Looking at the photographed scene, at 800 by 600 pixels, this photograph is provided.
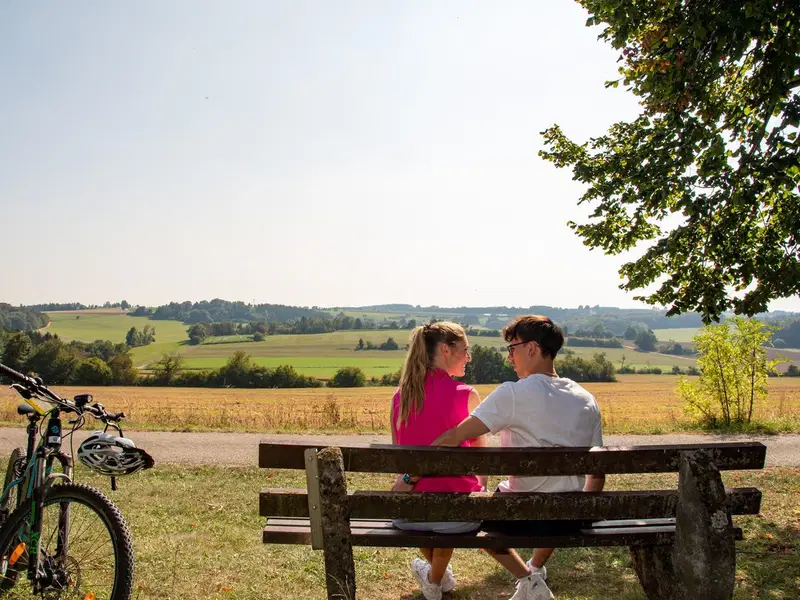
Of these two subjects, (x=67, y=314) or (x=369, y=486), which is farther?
(x=67, y=314)

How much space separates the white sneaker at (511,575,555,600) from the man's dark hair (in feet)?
4.72

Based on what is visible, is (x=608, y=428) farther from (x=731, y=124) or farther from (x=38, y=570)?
(x=38, y=570)

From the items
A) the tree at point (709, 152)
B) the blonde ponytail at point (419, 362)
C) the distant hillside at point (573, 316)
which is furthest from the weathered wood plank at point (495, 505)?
the distant hillside at point (573, 316)

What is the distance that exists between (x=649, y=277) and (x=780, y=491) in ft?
11.4

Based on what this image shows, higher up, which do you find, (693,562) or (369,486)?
(693,562)

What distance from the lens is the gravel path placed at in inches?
498

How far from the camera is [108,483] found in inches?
404

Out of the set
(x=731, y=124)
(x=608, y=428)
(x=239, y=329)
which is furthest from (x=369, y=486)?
(x=239, y=329)

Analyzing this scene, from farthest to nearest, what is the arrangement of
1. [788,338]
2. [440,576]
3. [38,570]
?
1. [788,338]
2. [440,576]
3. [38,570]

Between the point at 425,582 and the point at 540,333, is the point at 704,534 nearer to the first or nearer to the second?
the point at 540,333

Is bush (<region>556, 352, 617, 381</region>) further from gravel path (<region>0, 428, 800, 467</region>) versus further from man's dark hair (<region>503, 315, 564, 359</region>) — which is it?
man's dark hair (<region>503, 315, 564, 359</region>)

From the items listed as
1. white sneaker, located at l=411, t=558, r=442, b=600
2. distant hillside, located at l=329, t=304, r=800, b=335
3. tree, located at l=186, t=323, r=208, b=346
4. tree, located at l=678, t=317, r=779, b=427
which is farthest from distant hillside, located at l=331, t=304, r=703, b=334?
white sneaker, located at l=411, t=558, r=442, b=600

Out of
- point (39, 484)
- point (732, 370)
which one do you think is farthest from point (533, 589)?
point (732, 370)

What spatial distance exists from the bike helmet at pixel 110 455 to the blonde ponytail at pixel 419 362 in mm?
1517
